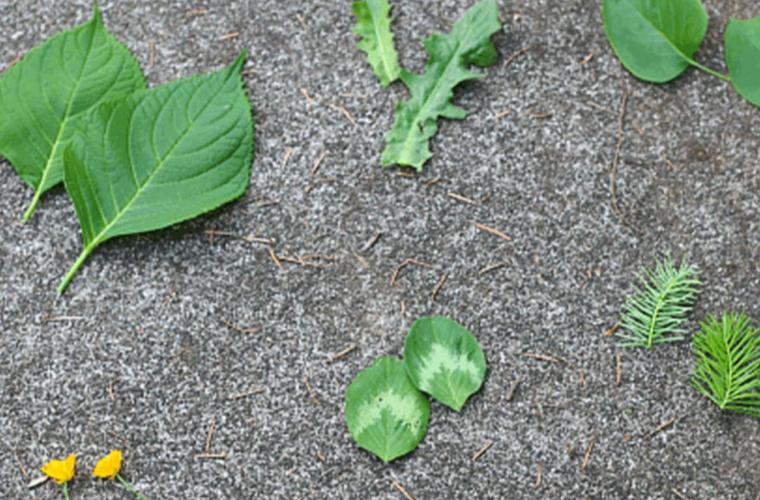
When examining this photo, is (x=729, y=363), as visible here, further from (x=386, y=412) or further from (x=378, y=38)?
(x=378, y=38)

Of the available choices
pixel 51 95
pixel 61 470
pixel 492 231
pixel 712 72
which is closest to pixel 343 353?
pixel 492 231

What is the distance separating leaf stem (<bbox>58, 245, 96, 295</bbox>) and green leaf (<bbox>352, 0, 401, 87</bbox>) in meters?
0.39

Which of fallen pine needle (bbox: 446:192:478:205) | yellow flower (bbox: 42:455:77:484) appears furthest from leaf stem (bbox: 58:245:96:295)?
fallen pine needle (bbox: 446:192:478:205)

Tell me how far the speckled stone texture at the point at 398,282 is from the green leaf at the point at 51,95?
1.6 inches

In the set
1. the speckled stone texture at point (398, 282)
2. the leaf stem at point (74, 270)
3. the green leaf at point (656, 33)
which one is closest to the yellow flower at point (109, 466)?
the speckled stone texture at point (398, 282)

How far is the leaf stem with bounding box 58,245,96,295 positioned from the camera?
1143mm

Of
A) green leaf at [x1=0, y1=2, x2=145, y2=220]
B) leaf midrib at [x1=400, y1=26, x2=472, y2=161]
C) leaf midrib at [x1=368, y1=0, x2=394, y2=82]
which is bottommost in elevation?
leaf midrib at [x1=400, y1=26, x2=472, y2=161]

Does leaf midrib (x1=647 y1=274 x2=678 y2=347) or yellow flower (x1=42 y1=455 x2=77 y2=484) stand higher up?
yellow flower (x1=42 y1=455 x2=77 y2=484)

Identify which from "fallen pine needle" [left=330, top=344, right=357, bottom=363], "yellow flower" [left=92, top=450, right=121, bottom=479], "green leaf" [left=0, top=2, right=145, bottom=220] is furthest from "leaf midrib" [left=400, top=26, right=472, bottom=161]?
"yellow flower" [left=92, top=450, right=121, bottom=479]

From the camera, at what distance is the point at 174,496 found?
3.62 feet

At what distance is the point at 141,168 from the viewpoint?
112 cm

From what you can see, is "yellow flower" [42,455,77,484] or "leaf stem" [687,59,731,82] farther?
"leaf stem" [687,59,731,82]

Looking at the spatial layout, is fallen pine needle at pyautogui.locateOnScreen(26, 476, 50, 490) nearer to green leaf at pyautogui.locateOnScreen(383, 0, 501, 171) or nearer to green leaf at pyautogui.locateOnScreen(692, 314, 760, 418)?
green leaf at pyautogui.locateOnScreen(383, 0, 501, 171)

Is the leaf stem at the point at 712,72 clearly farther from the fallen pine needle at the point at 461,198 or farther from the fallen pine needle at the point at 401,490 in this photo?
the fallen pine needle at the point at 401,490
